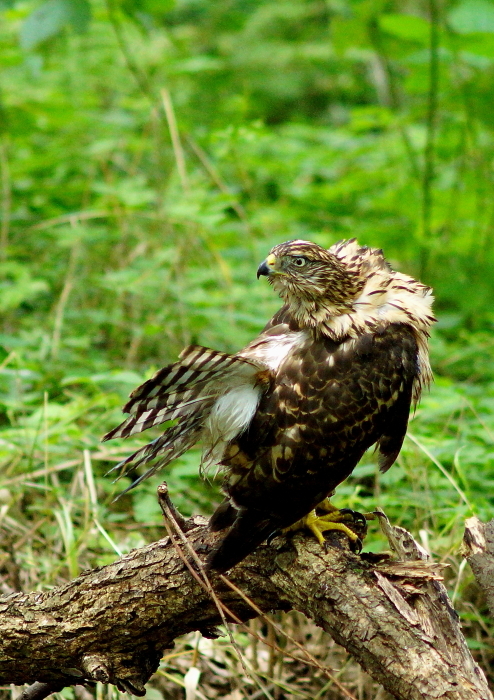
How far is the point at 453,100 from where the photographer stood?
23.3 feet

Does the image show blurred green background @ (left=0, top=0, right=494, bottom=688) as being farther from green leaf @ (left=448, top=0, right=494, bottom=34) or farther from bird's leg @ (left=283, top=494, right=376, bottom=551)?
bird's leg @ (left=283, top=494, right=376, bottom=551)

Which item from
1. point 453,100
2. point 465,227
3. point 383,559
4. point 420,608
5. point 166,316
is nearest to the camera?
point 420,608

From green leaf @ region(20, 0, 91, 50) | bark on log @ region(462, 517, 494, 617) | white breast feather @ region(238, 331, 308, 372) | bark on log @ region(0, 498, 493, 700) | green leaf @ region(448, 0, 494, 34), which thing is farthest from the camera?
green leaf @ region(448, 0, 494, 34)

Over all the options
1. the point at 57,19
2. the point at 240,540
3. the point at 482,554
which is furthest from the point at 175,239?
the point at 482,554

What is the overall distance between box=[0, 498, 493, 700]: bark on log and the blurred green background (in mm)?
644

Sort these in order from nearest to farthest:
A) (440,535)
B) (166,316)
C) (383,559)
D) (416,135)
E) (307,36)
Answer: (383,559) < (440,535) < (166,316) < (416,135) < (307,36)

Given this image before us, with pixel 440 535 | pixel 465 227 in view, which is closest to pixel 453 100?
pixel 465 227

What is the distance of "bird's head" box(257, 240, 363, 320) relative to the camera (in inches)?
124

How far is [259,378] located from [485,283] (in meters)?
4.24

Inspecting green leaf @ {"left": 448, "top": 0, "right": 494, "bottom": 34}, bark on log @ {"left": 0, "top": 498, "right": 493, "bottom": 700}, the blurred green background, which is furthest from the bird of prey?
green leaf @ {"left": 448, "top": 0, "right": 494, "bottom": 34}

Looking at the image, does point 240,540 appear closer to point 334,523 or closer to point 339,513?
point 334,523

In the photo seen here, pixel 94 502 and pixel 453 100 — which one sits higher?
pixel 453 100

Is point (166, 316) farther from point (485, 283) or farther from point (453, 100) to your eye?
point (453, 100)

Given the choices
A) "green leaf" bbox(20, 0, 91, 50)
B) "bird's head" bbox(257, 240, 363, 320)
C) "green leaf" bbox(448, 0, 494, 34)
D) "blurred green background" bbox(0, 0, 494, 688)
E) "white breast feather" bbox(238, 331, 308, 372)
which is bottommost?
"blurred green background" bbox(0, 0, 494, 688)
